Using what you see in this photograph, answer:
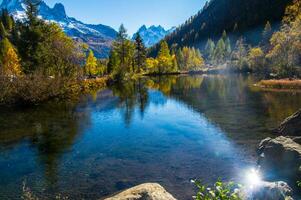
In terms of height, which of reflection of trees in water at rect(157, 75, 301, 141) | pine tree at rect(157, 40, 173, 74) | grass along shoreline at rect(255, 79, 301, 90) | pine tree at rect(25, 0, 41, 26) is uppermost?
pine tree at rect(25, 0, 41, 26)

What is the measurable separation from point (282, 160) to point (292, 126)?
27.5 feet

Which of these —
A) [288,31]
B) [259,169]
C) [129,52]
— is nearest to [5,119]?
[259,169]

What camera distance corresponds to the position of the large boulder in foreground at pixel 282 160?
14.2 m

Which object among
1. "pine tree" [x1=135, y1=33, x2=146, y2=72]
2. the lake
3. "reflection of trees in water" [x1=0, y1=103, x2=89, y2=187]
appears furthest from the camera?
"pine tree" [x1=135, y1=33, x2=146, y2=72]

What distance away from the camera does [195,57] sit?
6476 inches

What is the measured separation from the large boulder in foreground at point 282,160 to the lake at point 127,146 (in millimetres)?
1616

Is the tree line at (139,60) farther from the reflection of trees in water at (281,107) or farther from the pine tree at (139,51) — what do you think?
the reflection of trees in water at (281,107)

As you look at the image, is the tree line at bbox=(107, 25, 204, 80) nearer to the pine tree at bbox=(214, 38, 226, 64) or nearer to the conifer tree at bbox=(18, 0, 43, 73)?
the pine tree at bbox=(214, 38, 226, 64)

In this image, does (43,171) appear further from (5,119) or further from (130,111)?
(130,111)

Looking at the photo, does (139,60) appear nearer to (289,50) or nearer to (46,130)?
(289,50)

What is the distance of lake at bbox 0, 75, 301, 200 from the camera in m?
16.4

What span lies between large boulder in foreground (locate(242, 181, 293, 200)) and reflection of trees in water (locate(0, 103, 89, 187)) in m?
10.2

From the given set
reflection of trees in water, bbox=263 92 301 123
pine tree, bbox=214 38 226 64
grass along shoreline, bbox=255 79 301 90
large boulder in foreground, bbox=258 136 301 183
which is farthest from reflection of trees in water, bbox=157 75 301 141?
pine tree, bbox=214 38 226 64

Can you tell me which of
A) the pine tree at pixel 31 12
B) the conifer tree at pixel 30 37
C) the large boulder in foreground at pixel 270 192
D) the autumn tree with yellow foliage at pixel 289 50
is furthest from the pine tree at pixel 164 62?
the large boulder in foreground at pixel 270 192
